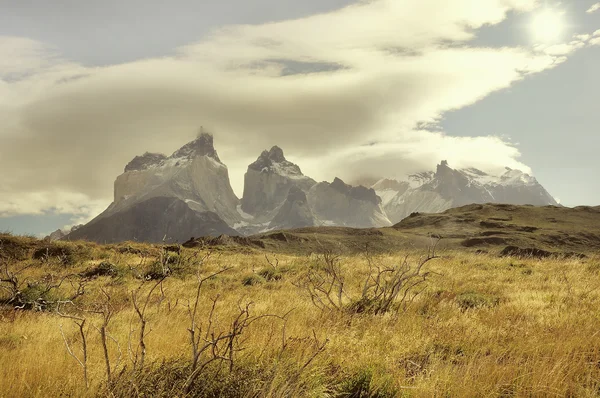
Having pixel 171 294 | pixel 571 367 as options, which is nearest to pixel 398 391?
pixel 571 367

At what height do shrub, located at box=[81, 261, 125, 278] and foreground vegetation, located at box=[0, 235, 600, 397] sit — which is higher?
foreground vegetation, located at box=[0, 235, 600, 397]

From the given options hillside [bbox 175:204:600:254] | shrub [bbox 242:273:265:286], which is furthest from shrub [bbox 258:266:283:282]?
hillside [bbox 175:204:600:254]

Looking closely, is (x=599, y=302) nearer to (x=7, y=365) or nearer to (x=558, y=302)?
(x=558, y=302)

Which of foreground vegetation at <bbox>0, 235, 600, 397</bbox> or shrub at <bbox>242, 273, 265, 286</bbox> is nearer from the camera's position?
foreground vegetation at <bbox>0, 235, 600, 397</bbox>

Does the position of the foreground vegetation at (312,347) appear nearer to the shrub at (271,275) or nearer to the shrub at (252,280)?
the shrub at (252,280)

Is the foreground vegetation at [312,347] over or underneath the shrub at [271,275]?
over

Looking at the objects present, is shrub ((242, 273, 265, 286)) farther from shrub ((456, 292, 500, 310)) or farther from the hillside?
the hillside

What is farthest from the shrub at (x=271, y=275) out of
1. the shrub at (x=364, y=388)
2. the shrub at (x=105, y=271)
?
the shrub at (x=364, y=388)

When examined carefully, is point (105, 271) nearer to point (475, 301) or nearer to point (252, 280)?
point (252, 280)

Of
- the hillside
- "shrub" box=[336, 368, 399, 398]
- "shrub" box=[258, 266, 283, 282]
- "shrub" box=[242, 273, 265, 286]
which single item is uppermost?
"shrub" box=[336, 368, 399, 398]

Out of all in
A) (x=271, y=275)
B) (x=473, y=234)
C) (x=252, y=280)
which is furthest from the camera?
(x=473, y=234)

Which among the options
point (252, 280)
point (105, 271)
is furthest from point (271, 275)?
point (105, 271)

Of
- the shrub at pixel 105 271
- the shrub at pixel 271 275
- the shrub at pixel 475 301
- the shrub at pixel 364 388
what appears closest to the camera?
the shrub at pixel 364 388

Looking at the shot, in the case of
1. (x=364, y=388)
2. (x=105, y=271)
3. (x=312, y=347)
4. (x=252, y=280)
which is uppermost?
(x=312, y=347)
